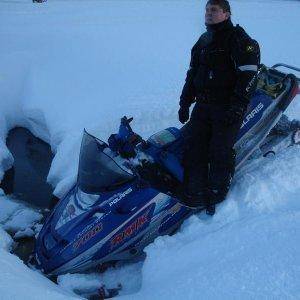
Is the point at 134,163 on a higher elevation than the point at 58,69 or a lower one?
higher

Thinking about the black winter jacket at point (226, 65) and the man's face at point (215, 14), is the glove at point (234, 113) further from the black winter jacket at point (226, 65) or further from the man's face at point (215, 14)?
the man's face at point (215, 14)

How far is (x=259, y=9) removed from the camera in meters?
14.3

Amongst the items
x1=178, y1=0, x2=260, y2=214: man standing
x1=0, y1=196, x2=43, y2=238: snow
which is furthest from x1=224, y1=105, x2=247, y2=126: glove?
x1=0, y1=196, x2=43, y2=238: snow

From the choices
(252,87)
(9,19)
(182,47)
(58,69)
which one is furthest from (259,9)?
(252,87)

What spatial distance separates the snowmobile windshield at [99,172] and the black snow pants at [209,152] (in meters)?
0.57

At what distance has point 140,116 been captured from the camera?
219 inches

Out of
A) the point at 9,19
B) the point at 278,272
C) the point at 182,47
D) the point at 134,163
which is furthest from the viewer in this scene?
the point at 9,19

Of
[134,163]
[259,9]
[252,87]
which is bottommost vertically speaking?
[259,9]

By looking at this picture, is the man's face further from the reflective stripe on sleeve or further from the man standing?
the reflective stripe on sleeve

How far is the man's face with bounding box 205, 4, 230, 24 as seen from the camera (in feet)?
10.9

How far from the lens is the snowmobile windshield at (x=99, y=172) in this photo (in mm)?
3459

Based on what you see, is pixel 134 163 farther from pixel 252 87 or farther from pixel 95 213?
pixel 252 87

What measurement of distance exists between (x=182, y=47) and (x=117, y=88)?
8.35 feet

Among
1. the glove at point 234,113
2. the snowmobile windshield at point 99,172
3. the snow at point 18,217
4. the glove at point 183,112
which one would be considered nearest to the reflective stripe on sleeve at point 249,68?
the glove at point 234,113
